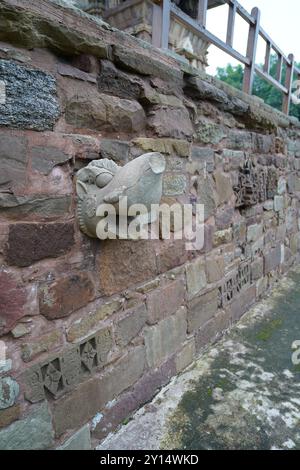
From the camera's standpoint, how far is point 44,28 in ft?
3.87

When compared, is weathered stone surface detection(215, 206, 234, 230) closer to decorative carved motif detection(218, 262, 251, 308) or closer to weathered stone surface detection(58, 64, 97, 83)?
decorative carved motif detection(218, 262, 251, 308)

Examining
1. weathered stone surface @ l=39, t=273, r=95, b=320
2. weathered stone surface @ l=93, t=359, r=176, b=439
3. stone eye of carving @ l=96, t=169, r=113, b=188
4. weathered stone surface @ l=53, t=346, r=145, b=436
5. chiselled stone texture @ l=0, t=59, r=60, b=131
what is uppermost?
chiselled stone texture @ l=0, t=59, r=60, b=131

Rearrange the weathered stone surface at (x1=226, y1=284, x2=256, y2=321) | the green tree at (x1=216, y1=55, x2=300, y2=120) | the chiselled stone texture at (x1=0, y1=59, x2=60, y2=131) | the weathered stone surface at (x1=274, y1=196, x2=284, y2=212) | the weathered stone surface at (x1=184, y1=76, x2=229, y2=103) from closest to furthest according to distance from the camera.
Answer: the chiselled stone texture at (x1=0, y1=59, x2=60, y2=131) → the weathered stone surface at (x1=184, y1=76, x2=229, y2=103) → the weathered stone surface at (x1=226, y1=284, x2=256, y2=321) → the weathered stone surface at (x1=274, y1=196, x2=284, y2=212) → the green tree at (x1=216, y1=55, x2=300, y2=120)

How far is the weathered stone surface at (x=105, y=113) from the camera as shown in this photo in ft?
4.40

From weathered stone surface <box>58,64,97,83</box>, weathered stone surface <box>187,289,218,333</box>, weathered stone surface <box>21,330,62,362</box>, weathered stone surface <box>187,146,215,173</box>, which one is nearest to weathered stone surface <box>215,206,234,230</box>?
weathered stone surface <box>187,146,215,173</box>

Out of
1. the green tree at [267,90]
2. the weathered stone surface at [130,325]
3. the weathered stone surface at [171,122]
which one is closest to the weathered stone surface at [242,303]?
the weathered stone surface at [130,325]

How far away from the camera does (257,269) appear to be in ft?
10.6

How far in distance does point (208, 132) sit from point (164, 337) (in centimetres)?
135

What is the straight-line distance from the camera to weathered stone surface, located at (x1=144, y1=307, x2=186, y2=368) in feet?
6.03

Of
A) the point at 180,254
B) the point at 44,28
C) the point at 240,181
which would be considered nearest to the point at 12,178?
the point at 44,28

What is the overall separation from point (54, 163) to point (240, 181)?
6.10 ft

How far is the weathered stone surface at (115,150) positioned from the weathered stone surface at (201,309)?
3.57ft

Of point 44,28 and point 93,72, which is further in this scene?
point 93,72

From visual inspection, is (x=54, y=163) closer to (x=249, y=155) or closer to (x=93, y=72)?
(x=93, y=72)
